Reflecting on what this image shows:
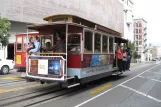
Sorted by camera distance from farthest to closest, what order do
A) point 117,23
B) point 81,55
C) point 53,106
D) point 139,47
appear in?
point 139,47, point 117,23, point 81,55, point 53,106

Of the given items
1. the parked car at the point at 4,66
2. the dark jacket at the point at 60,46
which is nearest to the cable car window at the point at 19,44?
the parked car at the point at 4,66

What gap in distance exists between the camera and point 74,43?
11.3 meters

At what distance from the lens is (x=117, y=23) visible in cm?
7688

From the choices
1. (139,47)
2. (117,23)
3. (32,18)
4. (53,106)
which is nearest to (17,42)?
(53,106)

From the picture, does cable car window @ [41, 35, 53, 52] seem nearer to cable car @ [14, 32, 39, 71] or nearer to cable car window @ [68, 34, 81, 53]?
cable car window @ [68, 34, 81, 53]

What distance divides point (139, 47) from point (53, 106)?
131597 millimetres

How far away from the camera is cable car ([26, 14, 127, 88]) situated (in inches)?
415

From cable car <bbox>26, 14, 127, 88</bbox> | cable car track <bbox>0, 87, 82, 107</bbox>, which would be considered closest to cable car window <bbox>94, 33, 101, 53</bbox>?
cable car <bbox>26, 14, 127, 88</bbox>

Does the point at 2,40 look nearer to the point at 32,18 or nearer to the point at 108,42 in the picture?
the point at 108,42

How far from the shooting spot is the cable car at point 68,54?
10.5 meters

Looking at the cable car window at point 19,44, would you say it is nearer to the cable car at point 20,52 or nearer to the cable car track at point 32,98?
the cable car at point 20,52

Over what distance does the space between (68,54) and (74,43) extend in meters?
0.54

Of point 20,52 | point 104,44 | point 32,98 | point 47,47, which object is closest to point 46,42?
point 47,47

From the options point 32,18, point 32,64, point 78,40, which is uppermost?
point 32,18
